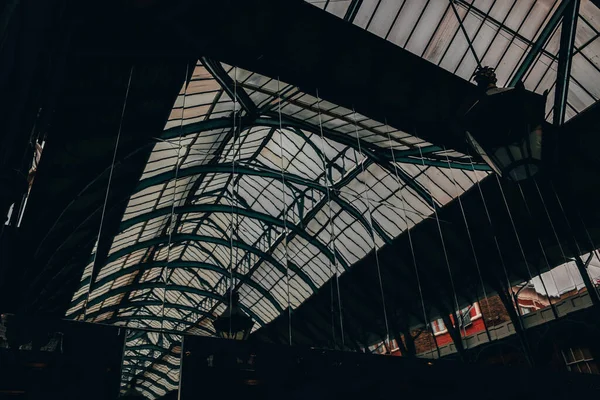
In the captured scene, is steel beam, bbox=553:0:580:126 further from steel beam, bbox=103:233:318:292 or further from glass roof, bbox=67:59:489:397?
steel beam, bbox=103:233:318:292

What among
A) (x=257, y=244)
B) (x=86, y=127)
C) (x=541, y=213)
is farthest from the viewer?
(x=257, y=244)

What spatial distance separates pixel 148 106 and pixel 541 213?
13.8 m

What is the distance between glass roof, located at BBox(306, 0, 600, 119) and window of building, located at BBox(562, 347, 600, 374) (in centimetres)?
972

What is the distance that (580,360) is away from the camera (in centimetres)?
1533

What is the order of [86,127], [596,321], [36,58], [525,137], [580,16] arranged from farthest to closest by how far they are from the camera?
[596,321]
[580,16]
[86,127]
[525,137]
[36,58]

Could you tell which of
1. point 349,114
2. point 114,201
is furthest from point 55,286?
point 349,114

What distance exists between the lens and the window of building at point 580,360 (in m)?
15.0

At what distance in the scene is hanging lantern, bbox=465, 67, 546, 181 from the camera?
4.19 metres

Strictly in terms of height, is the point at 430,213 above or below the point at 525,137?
above

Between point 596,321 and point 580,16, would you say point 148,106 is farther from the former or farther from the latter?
point 596,321

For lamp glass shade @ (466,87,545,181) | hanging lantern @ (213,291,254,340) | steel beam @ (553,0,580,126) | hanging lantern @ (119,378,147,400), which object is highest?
steel beam @ (553,0,580,126)

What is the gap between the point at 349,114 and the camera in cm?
1223

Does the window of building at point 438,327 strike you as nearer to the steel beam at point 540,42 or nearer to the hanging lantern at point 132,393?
the steel beam at point 540,42

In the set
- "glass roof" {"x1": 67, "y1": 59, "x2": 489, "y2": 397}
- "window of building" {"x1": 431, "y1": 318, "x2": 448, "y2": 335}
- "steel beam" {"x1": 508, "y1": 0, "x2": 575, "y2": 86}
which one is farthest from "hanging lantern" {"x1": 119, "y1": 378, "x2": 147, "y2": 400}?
"window of building" {"x1": 431, "y1": 318, "x2": 448, "y2": 335}
